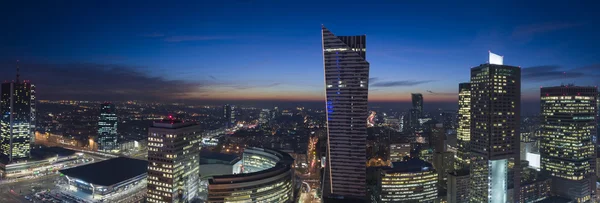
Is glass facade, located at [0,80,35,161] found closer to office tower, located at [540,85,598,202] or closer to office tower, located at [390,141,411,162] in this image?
office tower, located at [390,141,411,162]

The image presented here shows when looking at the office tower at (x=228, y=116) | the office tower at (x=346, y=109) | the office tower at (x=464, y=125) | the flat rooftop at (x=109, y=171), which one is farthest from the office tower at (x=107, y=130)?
the office tower at (x=464, y=125)

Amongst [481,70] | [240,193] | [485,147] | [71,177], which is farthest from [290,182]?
[71,177]

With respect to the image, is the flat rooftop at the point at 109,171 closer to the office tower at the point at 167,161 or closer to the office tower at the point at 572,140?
the office tower at the point at 167,161

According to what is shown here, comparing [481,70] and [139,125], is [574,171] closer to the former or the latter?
[481,70]

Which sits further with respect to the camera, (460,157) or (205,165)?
(460,157)

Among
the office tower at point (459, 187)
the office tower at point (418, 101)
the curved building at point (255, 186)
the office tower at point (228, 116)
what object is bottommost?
the office tower at point (459, 187)

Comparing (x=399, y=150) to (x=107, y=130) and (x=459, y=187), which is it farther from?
(x=107, y=130)

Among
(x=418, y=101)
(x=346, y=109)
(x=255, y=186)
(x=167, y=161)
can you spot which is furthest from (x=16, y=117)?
(x=418, y=101)
